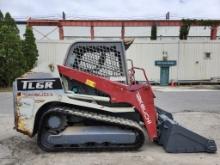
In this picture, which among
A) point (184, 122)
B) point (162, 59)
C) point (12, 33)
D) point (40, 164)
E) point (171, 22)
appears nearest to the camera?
point (40, 164)

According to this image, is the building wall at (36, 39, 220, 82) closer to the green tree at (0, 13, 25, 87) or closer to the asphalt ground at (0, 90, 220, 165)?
the green tree at (0, 13, 25, 87)

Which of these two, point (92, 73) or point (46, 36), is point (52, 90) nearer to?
point (92, 73)

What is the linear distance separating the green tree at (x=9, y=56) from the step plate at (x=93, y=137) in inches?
509

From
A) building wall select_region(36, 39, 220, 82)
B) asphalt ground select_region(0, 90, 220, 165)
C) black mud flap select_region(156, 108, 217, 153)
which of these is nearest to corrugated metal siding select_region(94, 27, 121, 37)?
building wall select_region(36, 39, 220, 82)

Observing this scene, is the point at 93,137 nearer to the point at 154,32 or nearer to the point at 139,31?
the point at 154,32

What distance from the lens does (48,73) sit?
21.1 feet

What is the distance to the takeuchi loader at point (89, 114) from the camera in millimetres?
6305

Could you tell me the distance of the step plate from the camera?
20.5 ft

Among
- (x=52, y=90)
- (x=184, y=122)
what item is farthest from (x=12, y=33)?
(x=52, y=90)

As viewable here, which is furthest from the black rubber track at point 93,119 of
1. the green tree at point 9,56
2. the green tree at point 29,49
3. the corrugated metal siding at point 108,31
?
the corrugated metal siding at point 108,31

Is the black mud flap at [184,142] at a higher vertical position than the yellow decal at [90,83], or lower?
lower

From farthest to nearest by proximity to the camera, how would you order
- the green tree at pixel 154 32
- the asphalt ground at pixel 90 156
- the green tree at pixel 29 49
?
the green tree at pixel 154 32 < the green tree at pixel 29 49 < the asphalt ground at pixel 90 156

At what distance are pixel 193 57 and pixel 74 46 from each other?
56.7 ft

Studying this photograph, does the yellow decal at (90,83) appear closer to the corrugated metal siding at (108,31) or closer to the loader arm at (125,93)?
the loader arm at (125,93)
